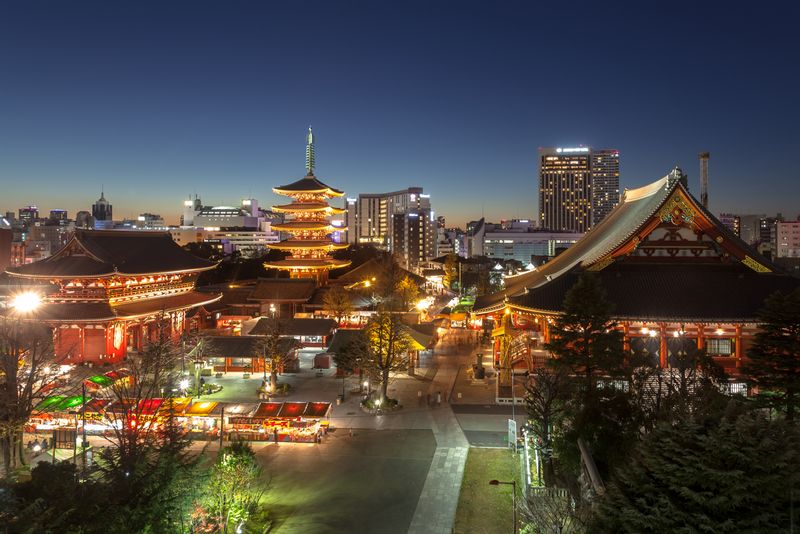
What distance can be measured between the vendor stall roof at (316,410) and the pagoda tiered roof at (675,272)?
12706 millimetres

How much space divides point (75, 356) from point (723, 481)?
145 ft

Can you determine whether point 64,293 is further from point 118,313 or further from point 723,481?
point 723,481

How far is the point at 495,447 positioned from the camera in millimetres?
24938

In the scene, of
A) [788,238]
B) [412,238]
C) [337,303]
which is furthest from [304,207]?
[788,238]

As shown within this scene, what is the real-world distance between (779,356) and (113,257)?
1818 inches

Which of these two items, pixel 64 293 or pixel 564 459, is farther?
pixel 64 293

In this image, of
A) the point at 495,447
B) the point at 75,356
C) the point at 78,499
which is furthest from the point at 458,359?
the point at 78,499

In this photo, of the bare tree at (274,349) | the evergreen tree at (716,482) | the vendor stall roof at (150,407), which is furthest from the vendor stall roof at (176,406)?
the evergreen tree at (716,482)

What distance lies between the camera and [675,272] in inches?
1264

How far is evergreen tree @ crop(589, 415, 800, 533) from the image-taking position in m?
8.44

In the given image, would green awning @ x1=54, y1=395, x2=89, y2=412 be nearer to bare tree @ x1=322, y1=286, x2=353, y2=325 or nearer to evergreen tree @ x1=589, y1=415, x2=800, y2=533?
evergreen tree @ x1=589, y1=415, x2=800, y2=533

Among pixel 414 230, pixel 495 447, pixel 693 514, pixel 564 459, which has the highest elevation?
pixel 414 230

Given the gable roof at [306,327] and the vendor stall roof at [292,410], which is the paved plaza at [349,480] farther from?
the gable roof at [306,327]

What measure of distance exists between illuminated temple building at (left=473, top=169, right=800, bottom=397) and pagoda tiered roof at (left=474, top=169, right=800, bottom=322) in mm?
48
